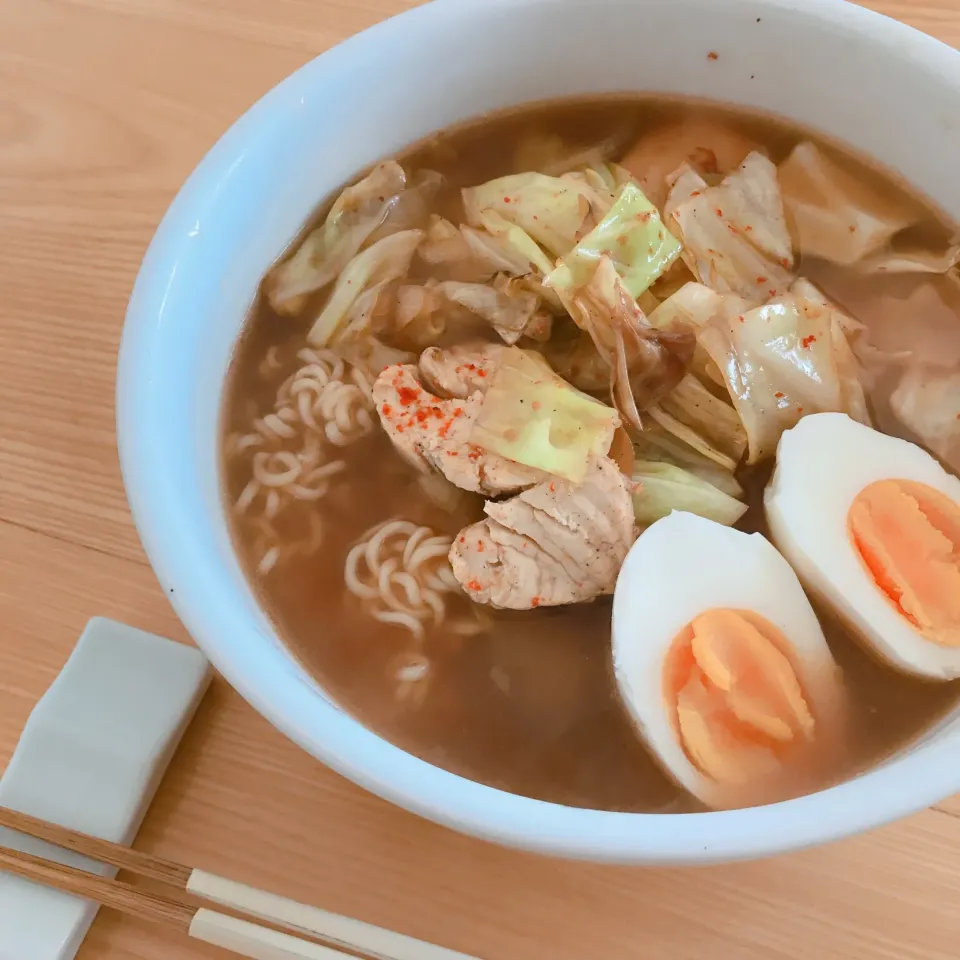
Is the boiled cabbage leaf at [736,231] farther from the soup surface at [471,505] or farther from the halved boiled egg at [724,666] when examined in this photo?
the halved boiled egg at [724,666]

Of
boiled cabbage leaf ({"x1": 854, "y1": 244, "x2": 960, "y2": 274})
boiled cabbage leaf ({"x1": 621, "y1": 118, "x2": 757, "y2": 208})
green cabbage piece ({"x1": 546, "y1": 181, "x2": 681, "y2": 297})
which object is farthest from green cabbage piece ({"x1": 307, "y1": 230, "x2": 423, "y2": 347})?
boiled cabbage leaf ({"x1": 854, "y1": 244, "x2": 960, "y2": 274})

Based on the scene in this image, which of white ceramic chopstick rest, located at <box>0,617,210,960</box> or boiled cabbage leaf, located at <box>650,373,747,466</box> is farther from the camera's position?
boiled cabbage leaf, located at <box>650,373,747,466</box>

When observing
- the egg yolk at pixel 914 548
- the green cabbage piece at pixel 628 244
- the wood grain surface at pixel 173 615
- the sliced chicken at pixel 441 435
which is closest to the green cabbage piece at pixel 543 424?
the sliced chicken at pixel 441 435

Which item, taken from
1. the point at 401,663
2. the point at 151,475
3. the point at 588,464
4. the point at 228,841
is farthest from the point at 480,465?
the point at 228,841

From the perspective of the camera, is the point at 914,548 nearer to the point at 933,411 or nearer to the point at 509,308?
the point at 933,411

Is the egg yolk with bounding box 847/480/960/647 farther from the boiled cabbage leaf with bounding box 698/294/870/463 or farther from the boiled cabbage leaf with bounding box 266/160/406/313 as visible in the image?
the boiled cabbage leaf with bounding box 266/160/406/313

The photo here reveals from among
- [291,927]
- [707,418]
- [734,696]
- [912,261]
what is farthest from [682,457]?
[291,927]

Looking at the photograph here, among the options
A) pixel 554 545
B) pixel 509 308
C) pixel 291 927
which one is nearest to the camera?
pixel 291 927
